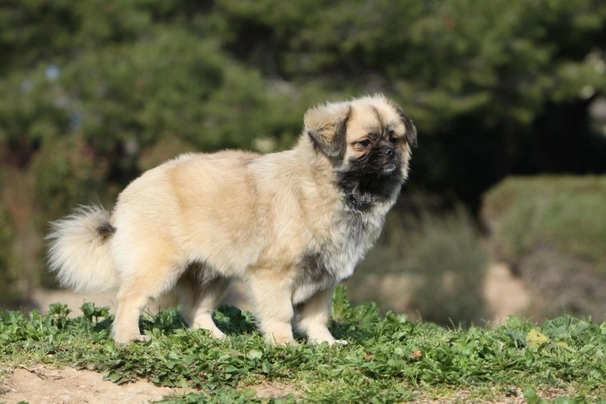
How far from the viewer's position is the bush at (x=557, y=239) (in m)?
14.8

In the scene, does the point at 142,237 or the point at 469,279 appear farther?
the point at 469,279

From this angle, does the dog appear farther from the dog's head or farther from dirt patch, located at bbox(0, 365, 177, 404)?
dirt patch, located at bbox(0, 365, 177, 404)

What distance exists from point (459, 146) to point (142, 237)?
653 inches

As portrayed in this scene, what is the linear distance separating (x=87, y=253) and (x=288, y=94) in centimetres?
1014

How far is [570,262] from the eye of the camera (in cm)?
1504

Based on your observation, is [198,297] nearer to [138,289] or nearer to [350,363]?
[138,289]

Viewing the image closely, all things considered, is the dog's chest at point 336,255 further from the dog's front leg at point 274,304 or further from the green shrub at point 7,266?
the green shrub at point 7,266

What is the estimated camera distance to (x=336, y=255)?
6.40 m

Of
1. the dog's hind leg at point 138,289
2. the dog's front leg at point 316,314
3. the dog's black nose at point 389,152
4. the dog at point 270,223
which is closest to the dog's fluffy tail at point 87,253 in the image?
the dog at point 270,223

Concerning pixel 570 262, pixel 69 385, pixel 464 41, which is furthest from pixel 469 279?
pixel 69 385

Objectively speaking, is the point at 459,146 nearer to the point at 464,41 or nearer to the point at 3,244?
the point at 464,41

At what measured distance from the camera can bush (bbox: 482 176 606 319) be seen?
48.4ft

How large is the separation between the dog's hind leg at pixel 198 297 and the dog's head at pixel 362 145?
4.47ft

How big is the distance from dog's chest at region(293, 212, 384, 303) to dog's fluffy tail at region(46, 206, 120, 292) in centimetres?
143
